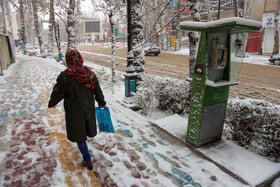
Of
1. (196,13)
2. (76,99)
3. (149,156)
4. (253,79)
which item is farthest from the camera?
(253,79)

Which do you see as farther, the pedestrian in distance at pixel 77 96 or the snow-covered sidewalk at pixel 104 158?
the snow-covered sidewalk at pixel 104 158

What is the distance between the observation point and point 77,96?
8.96ft

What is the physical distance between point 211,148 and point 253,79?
355 inches

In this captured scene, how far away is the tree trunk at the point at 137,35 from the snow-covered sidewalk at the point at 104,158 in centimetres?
209

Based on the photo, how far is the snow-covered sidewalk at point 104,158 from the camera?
283 centimetres

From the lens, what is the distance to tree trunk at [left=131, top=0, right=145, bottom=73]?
6.17 meters

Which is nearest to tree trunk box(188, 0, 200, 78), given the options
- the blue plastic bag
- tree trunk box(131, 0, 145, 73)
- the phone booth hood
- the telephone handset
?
tree trunk box(131, 0, 145, 73)

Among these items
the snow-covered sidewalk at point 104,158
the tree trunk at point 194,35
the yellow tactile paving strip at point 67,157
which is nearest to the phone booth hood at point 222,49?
the snow-covered sidewalk at point 104,158

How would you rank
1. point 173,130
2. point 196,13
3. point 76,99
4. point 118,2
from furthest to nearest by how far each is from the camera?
point 118,2
point 196,13
point 173,130
point 76,99

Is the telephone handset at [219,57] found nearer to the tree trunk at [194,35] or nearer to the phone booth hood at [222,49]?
the phone booth hood at [222,49]

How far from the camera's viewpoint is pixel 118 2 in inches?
378

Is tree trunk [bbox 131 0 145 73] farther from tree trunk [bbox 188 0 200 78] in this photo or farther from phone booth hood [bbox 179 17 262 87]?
phone booth hood [bbox 179 17 262 87]

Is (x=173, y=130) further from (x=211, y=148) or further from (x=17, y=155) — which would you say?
(x=17, y=155)

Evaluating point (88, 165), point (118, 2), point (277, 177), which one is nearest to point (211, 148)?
point (277, 177)
